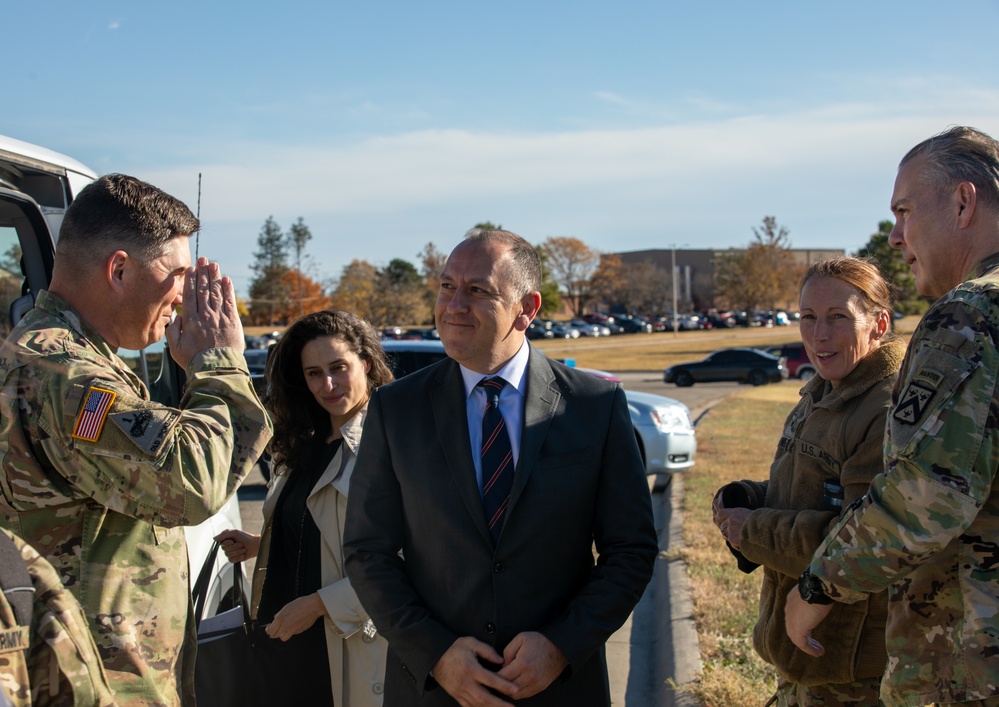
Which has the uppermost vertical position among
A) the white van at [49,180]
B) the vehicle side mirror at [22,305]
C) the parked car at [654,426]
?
the white van at [49,180]

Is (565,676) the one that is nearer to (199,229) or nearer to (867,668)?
(867,668)

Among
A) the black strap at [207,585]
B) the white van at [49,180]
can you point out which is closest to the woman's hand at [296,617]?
the black strap at [207,585]

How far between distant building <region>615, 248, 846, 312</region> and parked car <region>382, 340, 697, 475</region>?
103 m

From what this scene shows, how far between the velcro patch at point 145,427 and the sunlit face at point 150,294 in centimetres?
38

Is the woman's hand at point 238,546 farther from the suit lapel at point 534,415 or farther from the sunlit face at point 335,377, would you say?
the suit lapel at point 534,415

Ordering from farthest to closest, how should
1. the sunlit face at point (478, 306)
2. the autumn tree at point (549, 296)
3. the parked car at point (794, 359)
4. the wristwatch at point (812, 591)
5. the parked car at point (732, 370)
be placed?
the autumn tree at point (549, 296) < the parked car at point (794, 359) < the parked car at point (732, 370) < the sunlit face at point (478, 306) < the wristwatch at point (812, 591)

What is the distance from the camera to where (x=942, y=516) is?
2002 mm

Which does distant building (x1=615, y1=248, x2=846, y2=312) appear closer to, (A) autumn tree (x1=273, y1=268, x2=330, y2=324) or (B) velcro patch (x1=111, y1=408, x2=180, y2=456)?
(A) autumn tree (x1=273, y1=268, x2=330, y2=324)

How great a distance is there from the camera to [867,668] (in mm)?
2691

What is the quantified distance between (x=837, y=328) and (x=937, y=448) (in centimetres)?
99

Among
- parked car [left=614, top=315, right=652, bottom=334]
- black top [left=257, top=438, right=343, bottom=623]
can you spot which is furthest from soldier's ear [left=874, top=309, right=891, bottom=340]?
parked car [left=614, top=315, right=652, bottom=334]

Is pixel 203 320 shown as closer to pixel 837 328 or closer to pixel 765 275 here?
pixel 837 328

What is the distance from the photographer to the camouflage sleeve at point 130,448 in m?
2.15

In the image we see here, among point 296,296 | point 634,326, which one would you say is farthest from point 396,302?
point 634,326
